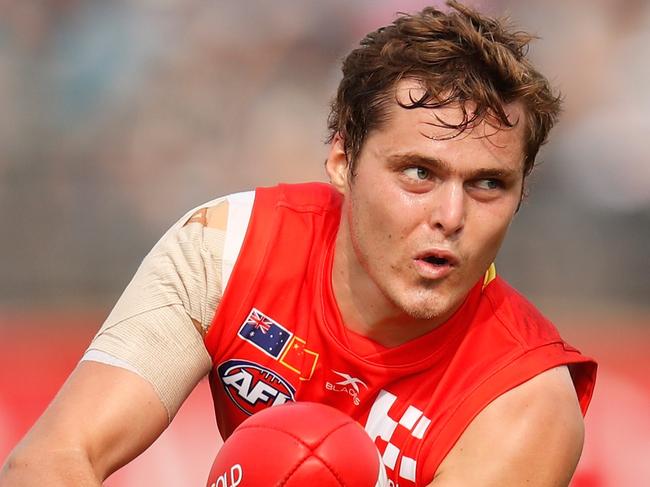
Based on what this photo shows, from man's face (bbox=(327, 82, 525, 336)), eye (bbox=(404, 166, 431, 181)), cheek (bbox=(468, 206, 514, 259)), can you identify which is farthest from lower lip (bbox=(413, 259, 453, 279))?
eye (bbox=(404, 166, 431, 181))

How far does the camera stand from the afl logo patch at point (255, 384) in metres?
3.04

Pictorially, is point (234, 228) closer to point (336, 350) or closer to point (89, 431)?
point (336, 350)

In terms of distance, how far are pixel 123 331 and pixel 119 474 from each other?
1738 mm

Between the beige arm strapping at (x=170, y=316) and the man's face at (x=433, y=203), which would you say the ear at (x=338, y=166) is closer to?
the man's face at (x=433, y=203)

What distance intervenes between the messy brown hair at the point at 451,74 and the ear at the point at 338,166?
38 mm

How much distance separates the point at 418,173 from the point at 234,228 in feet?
1.89

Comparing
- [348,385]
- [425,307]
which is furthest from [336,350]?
[425,307]

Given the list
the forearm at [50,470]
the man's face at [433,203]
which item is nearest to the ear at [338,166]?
the man's face at [433,203]

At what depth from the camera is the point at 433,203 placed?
2.75 m

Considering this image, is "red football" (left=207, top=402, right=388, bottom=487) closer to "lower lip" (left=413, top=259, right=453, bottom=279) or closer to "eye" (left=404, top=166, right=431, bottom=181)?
"lower lip" (left=413, top=259, right=453, bottom=279)

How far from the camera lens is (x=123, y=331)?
2887mm

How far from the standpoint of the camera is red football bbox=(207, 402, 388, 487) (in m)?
2.43

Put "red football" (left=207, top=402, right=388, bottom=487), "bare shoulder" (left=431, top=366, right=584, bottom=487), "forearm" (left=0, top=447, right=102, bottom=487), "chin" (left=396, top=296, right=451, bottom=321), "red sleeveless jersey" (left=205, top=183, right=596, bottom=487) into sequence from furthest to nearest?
"red sleeveless jersey" (left=205, top=183, right=596, bottom=487) → "chin" (left=396, top=296, right=451, bottom=321) → "bare shoulder" (left=431, top=366, right=584, bottom=487) → "forearm" (left=0, top=447, right=102, bottom=487) → "red football" (left=207, top=402, right=388, bottom=487)

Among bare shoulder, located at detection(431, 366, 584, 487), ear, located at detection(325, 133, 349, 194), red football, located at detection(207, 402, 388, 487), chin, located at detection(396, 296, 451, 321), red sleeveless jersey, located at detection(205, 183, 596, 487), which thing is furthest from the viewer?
ear, located at detection(325, 133, 349, 194)
